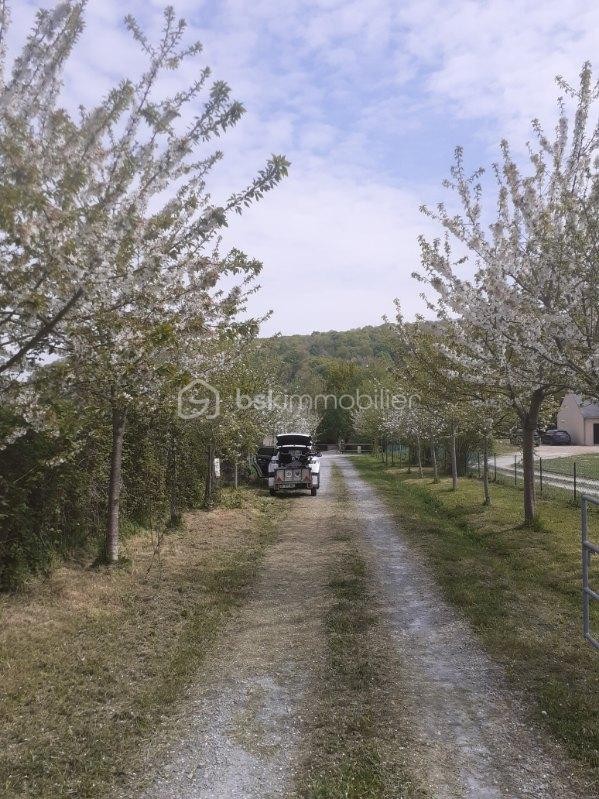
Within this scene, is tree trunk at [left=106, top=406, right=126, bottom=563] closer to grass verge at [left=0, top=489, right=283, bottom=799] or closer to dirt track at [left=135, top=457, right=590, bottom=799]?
grass verge at [left=0, top=489, right=283, bottom=799]

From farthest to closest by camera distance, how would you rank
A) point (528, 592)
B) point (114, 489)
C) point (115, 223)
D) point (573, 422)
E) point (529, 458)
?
1. point (573, 422)
2. point (529, 458)
3. point (114, 489)
4. point (528, 592)
5. point (115, 223)

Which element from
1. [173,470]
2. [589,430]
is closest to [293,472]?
[173,470]

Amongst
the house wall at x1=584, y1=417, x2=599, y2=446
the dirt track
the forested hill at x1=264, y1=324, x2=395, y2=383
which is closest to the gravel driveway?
the dirt track

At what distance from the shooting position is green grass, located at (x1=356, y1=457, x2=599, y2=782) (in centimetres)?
461

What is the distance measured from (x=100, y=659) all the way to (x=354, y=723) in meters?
2.56

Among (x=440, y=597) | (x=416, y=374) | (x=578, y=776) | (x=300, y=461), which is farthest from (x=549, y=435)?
(x=578, y=776)

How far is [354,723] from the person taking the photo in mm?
4324

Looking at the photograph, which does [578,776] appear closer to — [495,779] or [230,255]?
[495,779]

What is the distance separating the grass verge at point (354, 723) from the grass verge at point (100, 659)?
3.90 feet

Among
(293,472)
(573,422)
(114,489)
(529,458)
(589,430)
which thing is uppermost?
(573,422)

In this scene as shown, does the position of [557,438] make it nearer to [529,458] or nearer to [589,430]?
[589,430]

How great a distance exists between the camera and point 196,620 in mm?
6684

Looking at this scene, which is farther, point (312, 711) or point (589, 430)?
point (589, 430)

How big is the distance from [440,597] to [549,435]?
4957 centimetres
